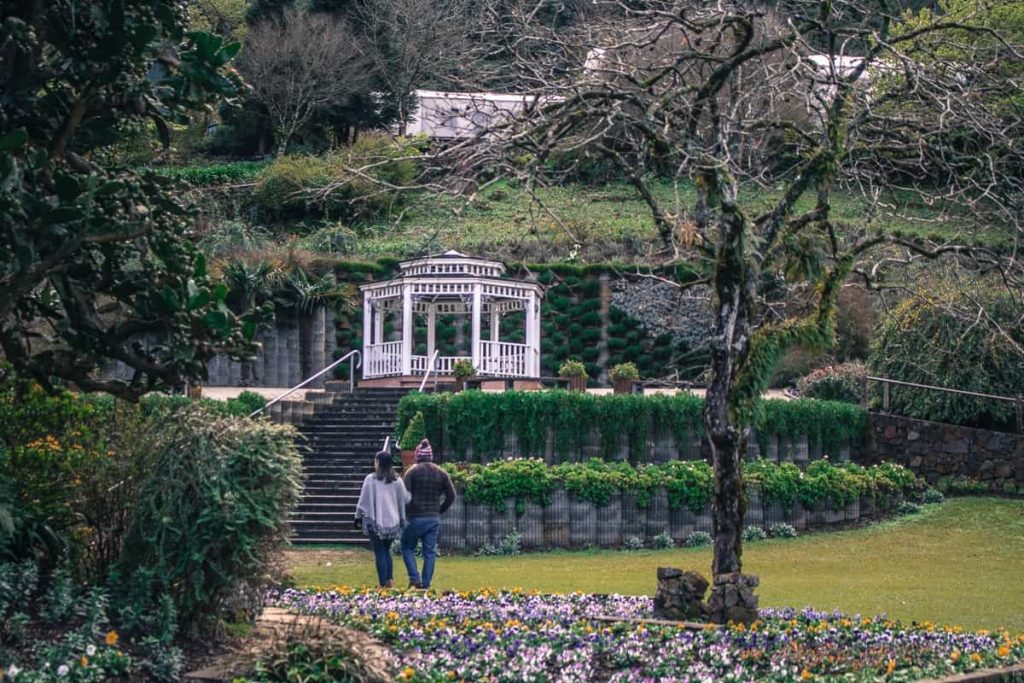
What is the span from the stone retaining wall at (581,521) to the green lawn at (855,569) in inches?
20.9

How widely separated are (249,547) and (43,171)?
298cm

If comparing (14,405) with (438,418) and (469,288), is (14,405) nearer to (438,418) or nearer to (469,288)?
(438,418)

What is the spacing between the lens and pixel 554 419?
22.2 metres

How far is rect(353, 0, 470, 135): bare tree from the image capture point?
45625 millimetres

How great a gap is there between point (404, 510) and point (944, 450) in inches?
508

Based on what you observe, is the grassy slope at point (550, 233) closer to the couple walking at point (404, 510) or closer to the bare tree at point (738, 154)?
the couple walking at point (404, 510)

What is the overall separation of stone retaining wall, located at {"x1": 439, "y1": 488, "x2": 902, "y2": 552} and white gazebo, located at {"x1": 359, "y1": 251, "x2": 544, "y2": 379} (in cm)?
820

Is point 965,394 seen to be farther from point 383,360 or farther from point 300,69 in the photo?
point 300,69

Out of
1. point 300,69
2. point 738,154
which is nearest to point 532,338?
point 738,154

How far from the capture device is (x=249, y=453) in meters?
9.84

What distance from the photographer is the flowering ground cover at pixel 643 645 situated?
9633mm

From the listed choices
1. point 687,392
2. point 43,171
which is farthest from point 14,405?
point 687,392

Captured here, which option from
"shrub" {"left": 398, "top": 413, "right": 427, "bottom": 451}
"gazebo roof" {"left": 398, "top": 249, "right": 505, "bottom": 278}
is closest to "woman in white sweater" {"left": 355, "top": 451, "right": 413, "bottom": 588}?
"shrub" {"left": 398, "top": 413, "right": 427, "bottom": 451}

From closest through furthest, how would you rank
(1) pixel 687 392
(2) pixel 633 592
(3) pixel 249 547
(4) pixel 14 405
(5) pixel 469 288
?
1. (3) pixel 249 547
2. (4) pixel 14 405
3. (2) pixel 633 592
4. (1) pixel 687 392
5. (5) pixel 469 288
